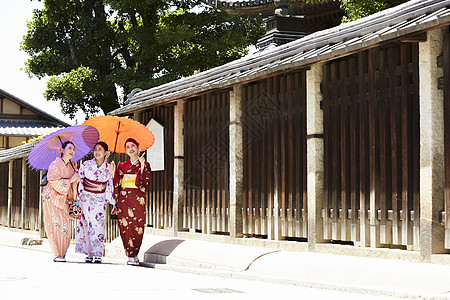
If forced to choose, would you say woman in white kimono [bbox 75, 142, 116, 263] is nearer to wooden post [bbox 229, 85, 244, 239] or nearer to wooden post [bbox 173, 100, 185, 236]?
wooden post [bbox 173, 100, 185, 236]

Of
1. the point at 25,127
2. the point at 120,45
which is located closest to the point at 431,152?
the point at 120,45

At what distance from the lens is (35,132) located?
37688mm

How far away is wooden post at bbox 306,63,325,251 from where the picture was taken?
32.0ft

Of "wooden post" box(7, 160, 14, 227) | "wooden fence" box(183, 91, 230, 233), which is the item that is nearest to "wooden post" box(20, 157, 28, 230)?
"wooden post" box(7, 160, 14, 227)

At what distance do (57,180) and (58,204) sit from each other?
1.36 ft

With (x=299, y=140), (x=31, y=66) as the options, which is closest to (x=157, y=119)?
(x=299, y=140)

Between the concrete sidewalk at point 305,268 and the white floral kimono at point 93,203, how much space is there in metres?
0.75

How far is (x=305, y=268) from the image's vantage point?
8.65m

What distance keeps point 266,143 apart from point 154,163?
4251 millimetres

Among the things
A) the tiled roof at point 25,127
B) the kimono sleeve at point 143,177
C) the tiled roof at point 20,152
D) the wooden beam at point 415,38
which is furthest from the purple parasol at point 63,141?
the tiled roof at point 25,127

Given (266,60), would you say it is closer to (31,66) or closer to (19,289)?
(19,289)

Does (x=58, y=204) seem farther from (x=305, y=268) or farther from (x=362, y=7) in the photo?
(x=362, y=7)

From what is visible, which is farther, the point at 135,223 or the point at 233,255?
the point at 135,223

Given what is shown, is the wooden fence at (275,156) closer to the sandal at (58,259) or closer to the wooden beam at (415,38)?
the wooden beam at (415,38)
